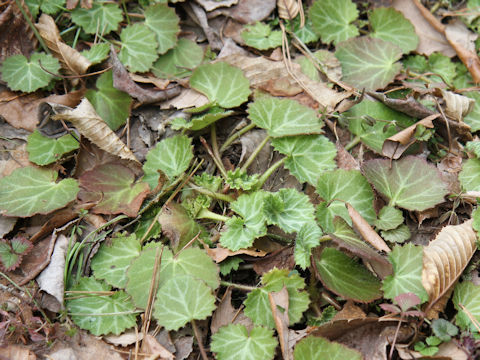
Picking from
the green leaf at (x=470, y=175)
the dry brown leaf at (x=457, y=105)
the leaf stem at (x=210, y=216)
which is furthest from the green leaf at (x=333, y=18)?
the leaf stem at (x=210, y=216)

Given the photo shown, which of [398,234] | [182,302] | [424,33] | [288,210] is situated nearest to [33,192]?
[182,302]

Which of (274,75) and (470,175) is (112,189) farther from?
(470,175)

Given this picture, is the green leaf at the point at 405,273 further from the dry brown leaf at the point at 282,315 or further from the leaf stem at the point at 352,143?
the leaf stem at the point at 352,143

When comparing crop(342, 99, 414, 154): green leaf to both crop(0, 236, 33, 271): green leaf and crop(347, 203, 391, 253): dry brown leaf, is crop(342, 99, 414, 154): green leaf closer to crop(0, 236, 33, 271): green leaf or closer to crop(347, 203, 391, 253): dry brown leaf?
crop(347, 203, 391, 253): dry brown leaf

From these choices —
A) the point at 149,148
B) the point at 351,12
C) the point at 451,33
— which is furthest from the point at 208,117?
the point at 451,33

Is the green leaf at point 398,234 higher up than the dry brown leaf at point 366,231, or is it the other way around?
the dry brown leaf at point 366,231
